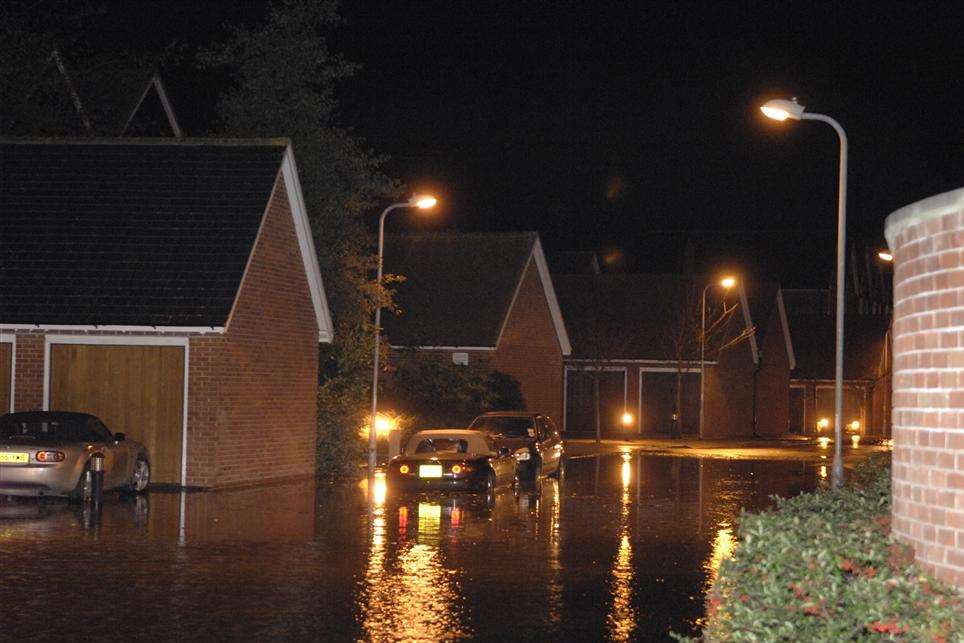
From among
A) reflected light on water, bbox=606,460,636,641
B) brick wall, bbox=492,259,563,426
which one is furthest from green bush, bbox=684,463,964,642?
brick wall, bbox=492,259,563,426

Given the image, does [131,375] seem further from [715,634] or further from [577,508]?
[715,634]

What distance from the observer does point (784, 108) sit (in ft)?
77.7

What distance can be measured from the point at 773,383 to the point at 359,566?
5326 cm

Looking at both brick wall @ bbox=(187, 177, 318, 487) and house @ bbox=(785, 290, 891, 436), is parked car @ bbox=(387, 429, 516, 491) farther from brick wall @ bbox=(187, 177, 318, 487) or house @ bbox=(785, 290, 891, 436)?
house @ bbox=(785, 290, 891, 436)

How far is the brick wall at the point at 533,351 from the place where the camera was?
46.9 metres

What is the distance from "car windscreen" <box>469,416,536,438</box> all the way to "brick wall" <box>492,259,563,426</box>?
15.2 meters

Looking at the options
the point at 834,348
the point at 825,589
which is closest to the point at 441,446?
the point at 825,589

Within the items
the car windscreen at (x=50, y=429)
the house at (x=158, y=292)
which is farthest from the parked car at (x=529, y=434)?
the car windscreen at (x=50, y=429)

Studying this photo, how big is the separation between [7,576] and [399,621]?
430cm

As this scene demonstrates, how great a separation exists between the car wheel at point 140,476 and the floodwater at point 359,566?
0.71 m

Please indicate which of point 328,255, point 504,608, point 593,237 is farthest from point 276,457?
point 593,237

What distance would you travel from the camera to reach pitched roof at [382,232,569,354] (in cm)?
4619

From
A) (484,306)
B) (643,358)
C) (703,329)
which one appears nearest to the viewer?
(484,306)

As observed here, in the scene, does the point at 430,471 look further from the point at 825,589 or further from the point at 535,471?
the point at 825,589
